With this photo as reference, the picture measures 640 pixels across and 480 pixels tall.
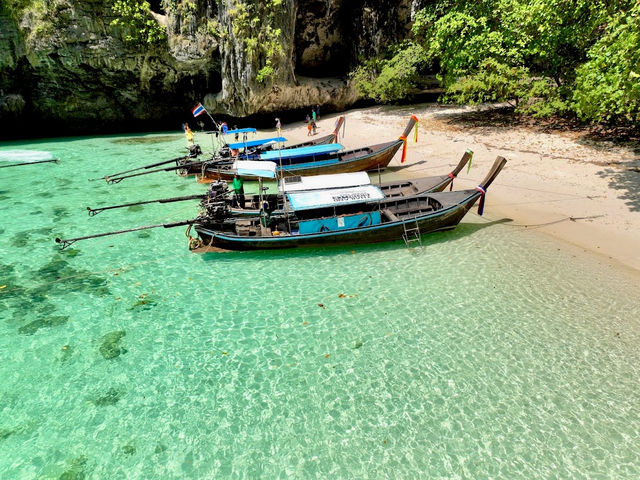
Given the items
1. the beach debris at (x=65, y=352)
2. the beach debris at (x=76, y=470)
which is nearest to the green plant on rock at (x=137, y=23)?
the beach debris at (x=65, y=352)

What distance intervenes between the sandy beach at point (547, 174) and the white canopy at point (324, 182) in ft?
17.4

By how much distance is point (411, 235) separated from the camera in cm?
1285

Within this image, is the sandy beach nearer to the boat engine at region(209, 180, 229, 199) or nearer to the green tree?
the green tree

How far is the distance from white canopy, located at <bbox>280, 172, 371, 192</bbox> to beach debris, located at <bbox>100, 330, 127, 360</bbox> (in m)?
6.94

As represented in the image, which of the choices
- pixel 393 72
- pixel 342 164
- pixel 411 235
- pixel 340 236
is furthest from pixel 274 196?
pixel 393 72

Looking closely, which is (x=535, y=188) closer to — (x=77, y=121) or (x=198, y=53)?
(x=198, y=53)

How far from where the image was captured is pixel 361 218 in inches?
496

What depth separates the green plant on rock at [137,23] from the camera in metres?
29.0

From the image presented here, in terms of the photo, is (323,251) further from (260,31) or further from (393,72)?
(393,72)

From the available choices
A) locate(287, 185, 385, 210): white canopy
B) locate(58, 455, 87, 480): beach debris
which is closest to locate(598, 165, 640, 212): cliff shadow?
locate(287, 185, 385, 210): white canopy

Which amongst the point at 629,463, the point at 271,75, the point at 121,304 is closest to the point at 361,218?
the point at 121,304

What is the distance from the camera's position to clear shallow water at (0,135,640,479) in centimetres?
635

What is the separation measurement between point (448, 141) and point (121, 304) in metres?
20.0

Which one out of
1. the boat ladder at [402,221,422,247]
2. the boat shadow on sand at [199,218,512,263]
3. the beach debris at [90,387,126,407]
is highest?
the boat ladder at [402,221,422,247]
